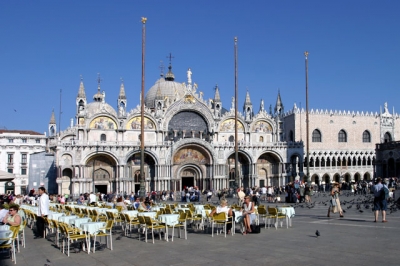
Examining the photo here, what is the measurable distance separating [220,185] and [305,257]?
1500 inches

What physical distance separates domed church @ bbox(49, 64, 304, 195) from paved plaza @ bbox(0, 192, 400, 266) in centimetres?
2951

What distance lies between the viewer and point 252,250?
10391 mm

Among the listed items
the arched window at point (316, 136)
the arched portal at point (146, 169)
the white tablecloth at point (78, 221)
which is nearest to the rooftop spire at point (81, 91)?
the arched portal at point (146, 169)

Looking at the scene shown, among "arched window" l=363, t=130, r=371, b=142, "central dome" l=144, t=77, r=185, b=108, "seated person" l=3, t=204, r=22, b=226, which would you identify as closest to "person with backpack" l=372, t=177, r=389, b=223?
"seated person" l=3, t=204, r=22, b=226

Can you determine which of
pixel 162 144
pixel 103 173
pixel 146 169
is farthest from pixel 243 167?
pixel 103 173

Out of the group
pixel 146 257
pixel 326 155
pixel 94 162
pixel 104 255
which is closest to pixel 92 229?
pixel 104 255

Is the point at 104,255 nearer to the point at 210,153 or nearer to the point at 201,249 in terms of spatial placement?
the point at 201,249

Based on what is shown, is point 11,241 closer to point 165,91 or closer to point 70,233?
point 70,233

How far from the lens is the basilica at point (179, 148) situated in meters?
43.2

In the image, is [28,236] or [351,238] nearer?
[351,238]

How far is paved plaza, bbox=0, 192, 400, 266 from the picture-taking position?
30.1 ft

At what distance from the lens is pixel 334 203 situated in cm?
1722

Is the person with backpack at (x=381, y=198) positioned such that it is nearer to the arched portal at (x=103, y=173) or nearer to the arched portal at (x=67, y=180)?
the arched portal at (x=103, y=173)

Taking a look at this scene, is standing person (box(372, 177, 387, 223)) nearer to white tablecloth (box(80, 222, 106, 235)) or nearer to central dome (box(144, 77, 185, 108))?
white tablecloth (box(80, 222, 106, 235))
